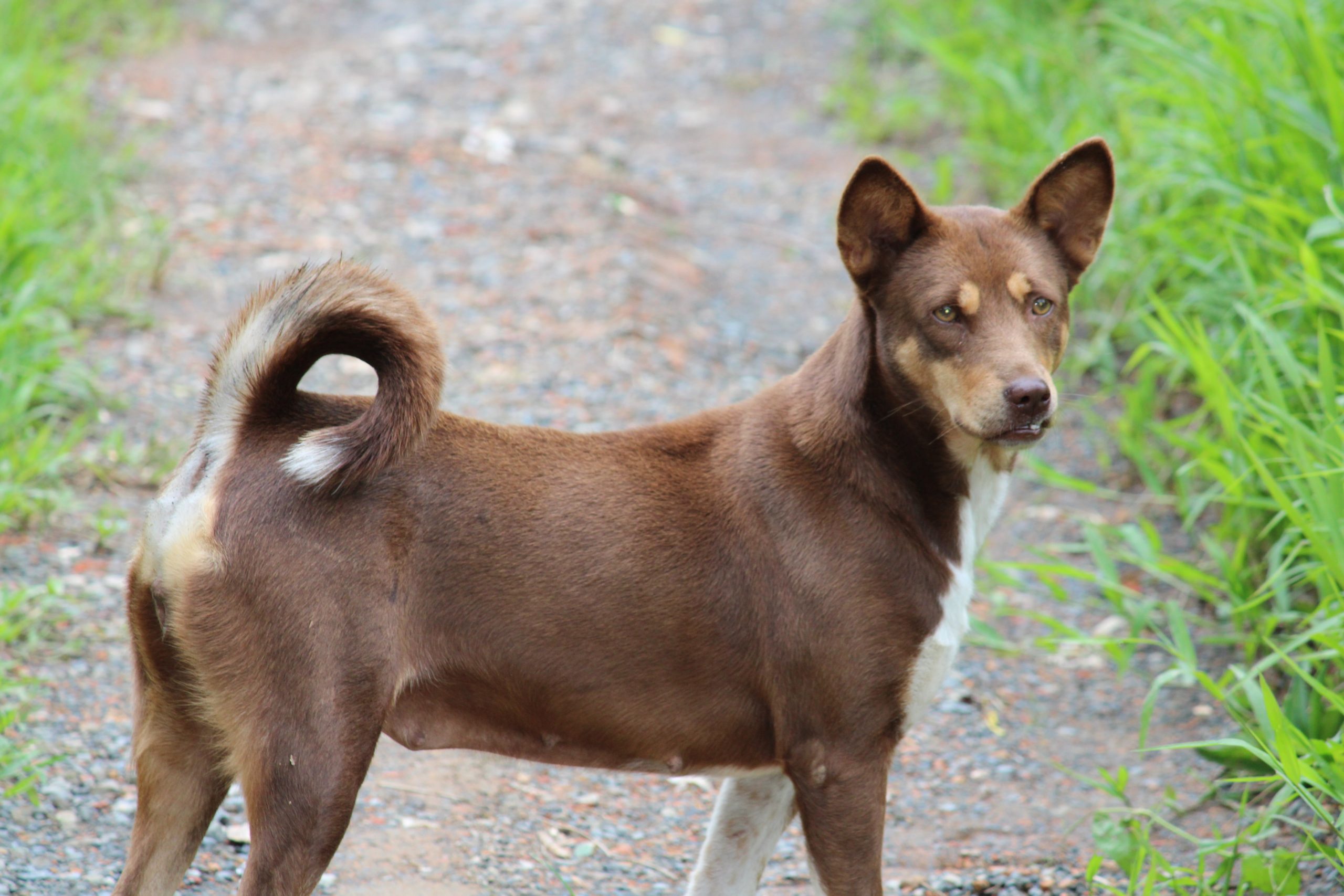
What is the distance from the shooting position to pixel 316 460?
104 inches

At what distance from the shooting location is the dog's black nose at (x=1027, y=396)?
286 cm

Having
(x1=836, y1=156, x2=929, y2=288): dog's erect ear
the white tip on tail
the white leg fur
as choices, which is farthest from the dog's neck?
the white tip on tail

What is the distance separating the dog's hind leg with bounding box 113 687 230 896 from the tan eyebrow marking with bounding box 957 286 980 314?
1759 mm

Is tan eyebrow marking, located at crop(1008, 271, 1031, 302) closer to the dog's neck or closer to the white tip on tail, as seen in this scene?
the dog's neck

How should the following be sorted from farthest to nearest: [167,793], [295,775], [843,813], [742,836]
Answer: [742,836] → [843,813] → [167,793] → [295,775]

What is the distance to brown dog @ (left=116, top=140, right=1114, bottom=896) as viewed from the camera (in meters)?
2.60

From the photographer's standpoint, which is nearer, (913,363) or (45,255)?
(913,363)

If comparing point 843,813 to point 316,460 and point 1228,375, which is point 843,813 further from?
point 1228,375

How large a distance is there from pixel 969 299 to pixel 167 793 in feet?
6.30

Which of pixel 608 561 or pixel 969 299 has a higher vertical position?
pixel 969 299

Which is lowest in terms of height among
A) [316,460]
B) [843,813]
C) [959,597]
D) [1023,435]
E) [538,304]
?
[538,304]

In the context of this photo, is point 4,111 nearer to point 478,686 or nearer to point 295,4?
point 295,4

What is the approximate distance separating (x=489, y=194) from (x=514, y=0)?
3.45m

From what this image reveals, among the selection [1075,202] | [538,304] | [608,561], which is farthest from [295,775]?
[538,304]
